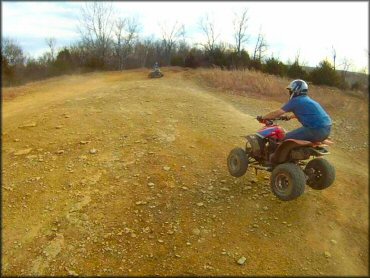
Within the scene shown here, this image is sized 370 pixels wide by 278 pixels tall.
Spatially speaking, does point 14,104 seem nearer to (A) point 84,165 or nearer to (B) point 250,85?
(A) point 84,165

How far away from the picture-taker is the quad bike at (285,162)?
5480 millimetres

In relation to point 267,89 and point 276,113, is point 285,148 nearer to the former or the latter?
point 276,113

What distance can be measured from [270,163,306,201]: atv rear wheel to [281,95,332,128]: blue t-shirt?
0.67 meters

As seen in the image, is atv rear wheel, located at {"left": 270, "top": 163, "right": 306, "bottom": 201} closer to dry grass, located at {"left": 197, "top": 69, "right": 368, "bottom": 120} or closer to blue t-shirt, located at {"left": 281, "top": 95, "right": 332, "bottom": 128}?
blue t-shirt, located at {"left": 281, "top": 95, "right": 332, "bottom": 128}

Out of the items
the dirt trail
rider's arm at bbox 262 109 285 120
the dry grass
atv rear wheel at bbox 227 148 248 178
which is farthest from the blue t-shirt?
the dry grass

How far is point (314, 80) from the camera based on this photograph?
17.5 m

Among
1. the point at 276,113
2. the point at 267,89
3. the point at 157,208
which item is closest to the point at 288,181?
the point at 276,113

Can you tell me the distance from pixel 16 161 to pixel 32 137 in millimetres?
1238

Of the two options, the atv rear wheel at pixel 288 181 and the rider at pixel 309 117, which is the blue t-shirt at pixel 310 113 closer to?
the rider at pixel 309 117

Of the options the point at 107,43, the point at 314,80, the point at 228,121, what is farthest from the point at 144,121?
the point at 107,43

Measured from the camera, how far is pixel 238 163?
6648 millimetres

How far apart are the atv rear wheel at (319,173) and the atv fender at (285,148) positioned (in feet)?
1.53

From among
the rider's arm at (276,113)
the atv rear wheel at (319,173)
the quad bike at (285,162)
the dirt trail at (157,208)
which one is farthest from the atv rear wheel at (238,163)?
the atv rear wheel at (319,173)

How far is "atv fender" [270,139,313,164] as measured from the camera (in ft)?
18.0
